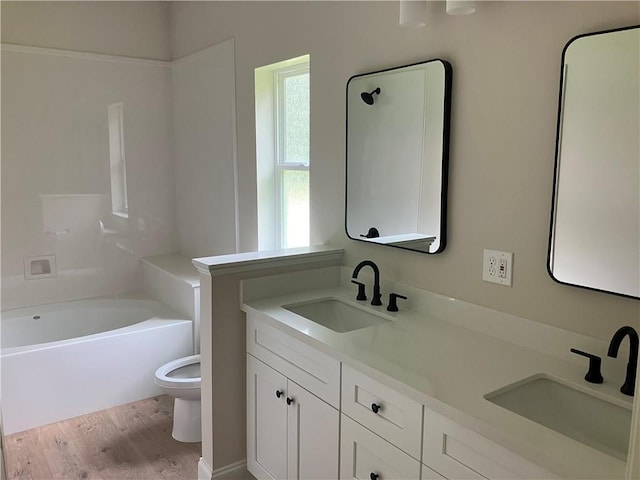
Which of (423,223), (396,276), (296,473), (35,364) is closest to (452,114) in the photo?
(423,223)

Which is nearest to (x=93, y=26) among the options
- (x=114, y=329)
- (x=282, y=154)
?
(x=282, y=154)

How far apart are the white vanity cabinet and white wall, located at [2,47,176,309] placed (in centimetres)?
227

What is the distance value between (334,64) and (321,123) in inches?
11.5

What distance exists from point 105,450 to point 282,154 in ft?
6.23

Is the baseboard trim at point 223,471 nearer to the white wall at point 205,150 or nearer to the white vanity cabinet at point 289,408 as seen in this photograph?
the white vanity cabinet at point 289,408

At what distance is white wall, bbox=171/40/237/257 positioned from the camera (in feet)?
11.6

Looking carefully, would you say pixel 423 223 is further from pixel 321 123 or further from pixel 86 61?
pixel 86 61

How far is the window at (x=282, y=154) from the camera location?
123 inches

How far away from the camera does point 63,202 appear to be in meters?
3.96

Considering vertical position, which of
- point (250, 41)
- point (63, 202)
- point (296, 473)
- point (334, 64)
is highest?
point (250, 41)

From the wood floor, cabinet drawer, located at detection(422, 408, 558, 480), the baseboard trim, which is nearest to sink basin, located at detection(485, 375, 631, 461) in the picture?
cabinet drawer, located at detection(422, 408, 558, 480)

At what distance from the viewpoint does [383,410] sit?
166 centimetres

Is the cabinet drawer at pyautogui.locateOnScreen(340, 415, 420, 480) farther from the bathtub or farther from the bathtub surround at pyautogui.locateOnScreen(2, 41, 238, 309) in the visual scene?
the bathtub surround at pyautogui.locateOnScreen(2, 41, 238, 309)

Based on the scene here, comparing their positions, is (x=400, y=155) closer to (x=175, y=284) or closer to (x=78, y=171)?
(x=175, y=284)
